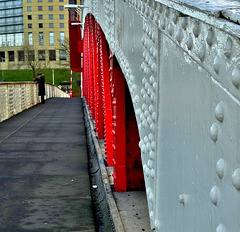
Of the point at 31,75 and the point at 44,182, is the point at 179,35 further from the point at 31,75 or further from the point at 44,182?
the point at 31,75

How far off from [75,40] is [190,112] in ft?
90.7

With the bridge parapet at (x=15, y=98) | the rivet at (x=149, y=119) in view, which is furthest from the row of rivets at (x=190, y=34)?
the bridge parapet at (x=15, y=98)

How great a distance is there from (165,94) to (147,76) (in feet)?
1.60

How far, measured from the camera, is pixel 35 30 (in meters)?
104

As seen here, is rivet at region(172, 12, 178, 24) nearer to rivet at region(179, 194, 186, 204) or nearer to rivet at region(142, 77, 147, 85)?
rivet at region(179, 194, 186, 204)

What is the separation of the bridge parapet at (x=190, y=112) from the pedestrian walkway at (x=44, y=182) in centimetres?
301

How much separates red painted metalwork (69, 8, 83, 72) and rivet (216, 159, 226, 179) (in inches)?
991

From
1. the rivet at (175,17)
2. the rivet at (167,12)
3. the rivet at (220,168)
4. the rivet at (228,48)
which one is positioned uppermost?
the rivet at (167,12)

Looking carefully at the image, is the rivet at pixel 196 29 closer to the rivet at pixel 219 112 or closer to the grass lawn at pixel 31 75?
the rivet at pixel 219 112

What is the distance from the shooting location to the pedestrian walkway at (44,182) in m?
5.25

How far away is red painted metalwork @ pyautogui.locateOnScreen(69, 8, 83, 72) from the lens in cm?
2632

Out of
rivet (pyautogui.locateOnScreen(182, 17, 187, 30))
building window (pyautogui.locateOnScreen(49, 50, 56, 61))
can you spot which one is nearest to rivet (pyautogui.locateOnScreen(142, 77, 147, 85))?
rivet (pyautogui.locateOnScreen(182, 17, 187, 30))

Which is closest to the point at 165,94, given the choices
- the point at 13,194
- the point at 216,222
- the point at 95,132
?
the point at 216,222

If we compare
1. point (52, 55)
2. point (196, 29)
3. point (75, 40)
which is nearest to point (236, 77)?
point (196, 29)
